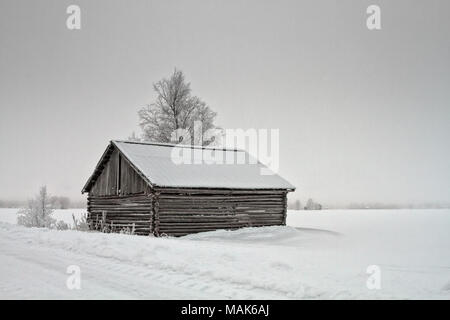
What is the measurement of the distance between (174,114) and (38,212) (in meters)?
A: 14.1

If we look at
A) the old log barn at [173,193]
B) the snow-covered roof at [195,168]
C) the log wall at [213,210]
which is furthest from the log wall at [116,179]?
the log wall at [213,210]

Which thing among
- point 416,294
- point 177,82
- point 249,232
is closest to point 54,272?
point 416,294

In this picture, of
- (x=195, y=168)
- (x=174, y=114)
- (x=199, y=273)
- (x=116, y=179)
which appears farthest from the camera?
(x=174, y=114)

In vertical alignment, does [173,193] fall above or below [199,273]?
above

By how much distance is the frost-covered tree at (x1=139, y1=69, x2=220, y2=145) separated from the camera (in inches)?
1500

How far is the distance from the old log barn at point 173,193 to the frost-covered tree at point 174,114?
9183mm

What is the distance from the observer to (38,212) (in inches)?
1389

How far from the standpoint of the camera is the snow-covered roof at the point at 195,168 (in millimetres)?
23531

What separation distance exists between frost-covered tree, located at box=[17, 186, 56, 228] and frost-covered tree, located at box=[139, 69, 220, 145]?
388 inches

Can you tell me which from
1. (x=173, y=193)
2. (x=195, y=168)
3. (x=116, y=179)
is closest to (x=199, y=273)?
(x=173, y=193)

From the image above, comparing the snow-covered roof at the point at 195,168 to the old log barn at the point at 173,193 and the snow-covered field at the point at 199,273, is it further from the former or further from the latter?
the snow-covered field at the point at 199,273

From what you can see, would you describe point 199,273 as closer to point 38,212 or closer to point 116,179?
point 116,179
